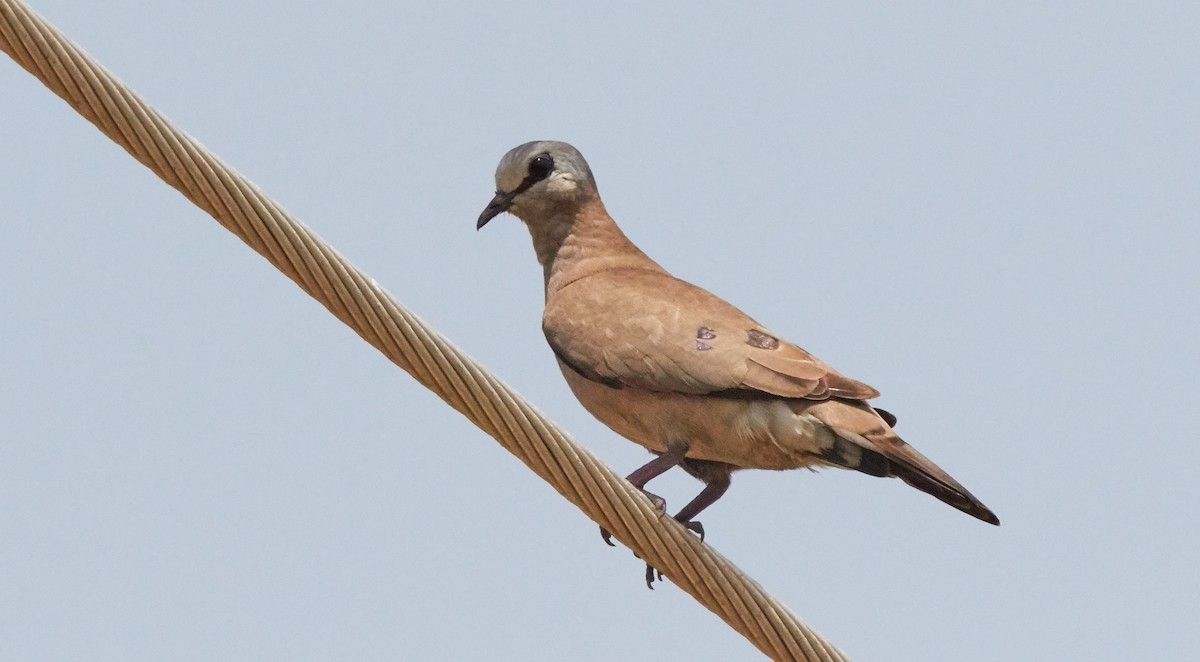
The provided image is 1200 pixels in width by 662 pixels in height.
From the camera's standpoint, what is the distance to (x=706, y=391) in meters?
6.78

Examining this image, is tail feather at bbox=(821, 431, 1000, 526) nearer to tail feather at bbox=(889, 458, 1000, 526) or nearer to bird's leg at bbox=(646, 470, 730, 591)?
tail feather at bbox=(889, 458, 1000, 526)

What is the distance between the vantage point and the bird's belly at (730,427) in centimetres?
667

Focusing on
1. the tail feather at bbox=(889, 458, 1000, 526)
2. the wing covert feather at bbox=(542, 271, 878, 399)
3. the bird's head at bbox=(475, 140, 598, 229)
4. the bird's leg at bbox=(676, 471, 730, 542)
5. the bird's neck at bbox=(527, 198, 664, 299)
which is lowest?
the tail feather at bbox=(889, 458, 1000, 526)

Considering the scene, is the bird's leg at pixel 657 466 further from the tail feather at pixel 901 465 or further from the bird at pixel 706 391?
the tail feather at pixel 901 465

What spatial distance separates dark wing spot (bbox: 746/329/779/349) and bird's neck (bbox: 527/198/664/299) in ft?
4.44

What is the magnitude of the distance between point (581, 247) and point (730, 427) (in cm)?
199

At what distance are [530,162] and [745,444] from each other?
8.00 ft

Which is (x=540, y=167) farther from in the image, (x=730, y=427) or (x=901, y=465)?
(x=901, y=465)

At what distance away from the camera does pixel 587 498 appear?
5238 millimetres

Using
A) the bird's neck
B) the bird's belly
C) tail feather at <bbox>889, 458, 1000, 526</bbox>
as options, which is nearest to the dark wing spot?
the bird's belly

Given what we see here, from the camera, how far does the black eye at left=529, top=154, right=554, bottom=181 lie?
8.53 meters

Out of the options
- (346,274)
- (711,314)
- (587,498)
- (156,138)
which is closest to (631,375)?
(711,314)

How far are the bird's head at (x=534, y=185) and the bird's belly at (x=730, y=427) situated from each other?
5.52 ft

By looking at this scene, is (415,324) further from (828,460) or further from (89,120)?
(828,460)
